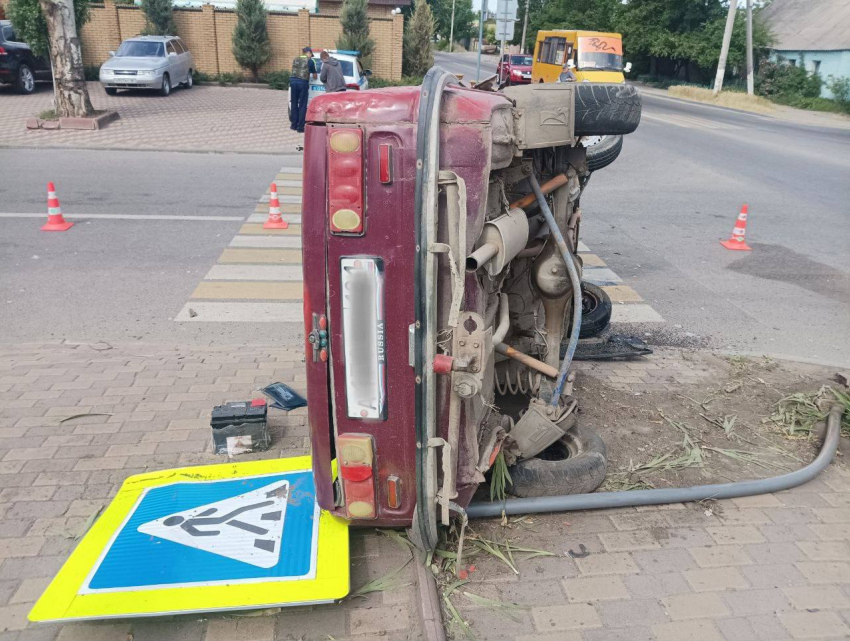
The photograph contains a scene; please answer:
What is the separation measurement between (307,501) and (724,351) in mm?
4421

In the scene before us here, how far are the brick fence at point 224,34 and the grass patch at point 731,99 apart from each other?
692 inches

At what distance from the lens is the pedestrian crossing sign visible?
3.02 meters

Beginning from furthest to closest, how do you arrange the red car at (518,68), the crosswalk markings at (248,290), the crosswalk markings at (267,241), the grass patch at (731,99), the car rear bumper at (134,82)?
the grass patch at (731,99) → the red car at (518,68) → the car rear bumper at (134,82) → the crosswalk markings at (267,241) → the crosswalk markings at (248,290)

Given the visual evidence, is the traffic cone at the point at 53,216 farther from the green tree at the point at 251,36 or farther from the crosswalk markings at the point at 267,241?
the green tree at the point at 251,36

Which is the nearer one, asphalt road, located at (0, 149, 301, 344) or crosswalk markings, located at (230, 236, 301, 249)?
asphalt road, located at (0, 149, 301, 344)

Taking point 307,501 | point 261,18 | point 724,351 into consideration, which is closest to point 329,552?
point 307,501

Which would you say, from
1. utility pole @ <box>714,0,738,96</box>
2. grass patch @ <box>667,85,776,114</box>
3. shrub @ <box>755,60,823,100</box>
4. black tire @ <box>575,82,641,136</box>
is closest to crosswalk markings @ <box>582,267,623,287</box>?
black tire @ <box>575,82,641,136</box>

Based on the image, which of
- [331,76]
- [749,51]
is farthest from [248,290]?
[749,51]

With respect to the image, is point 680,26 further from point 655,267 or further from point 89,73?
point 655,267

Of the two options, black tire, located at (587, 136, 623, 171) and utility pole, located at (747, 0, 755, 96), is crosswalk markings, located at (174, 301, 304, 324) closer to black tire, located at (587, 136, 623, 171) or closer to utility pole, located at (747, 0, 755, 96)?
black tire, located at (587, 136, 623, 171)

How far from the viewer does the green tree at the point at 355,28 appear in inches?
1098

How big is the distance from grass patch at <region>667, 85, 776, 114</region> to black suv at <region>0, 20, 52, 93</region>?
30.6 m

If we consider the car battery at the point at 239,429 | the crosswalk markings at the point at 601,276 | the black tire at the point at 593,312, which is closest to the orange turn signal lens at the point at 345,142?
the car battery at the point at 239,429

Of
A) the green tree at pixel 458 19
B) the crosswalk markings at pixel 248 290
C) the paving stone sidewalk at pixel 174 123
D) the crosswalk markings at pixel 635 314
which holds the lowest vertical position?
the crosswalk markings at pixel 635 314
